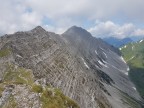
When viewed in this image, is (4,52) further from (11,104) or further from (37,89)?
(11,104)

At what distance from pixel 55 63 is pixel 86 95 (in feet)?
124

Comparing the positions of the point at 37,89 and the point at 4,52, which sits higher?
the point at 4,52

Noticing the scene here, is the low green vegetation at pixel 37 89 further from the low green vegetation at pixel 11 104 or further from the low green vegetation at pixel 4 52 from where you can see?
the low green vegetation at pixel 4 52

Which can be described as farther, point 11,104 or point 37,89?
point 37,89

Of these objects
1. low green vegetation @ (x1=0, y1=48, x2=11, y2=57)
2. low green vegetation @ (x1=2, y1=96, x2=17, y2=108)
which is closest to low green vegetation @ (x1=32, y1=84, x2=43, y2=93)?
low green vegetation @ (x1=2, y1=96, x2=17, y2=108)

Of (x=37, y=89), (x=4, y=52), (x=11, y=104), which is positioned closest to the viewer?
(x=11, y=104)

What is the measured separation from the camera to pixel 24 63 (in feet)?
497

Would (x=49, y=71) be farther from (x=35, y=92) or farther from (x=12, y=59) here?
(x=35, y=92)

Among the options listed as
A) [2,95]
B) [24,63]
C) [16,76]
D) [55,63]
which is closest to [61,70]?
[55,63]

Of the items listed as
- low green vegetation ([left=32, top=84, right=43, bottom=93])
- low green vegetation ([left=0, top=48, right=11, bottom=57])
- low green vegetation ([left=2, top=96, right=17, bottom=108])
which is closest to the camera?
low green vegetation ([left=2, top=96, right=17, bottom=108])

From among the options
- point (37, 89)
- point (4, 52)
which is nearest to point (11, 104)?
point (37, 89)

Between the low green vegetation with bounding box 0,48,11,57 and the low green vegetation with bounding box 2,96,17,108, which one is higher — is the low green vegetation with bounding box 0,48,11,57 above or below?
above

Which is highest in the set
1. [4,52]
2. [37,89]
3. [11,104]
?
[4,52]

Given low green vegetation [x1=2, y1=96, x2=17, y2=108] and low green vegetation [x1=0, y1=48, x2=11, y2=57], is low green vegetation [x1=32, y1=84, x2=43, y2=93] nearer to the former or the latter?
low green vegetation [x1=2, y1=96, x2=17, y2=108]
